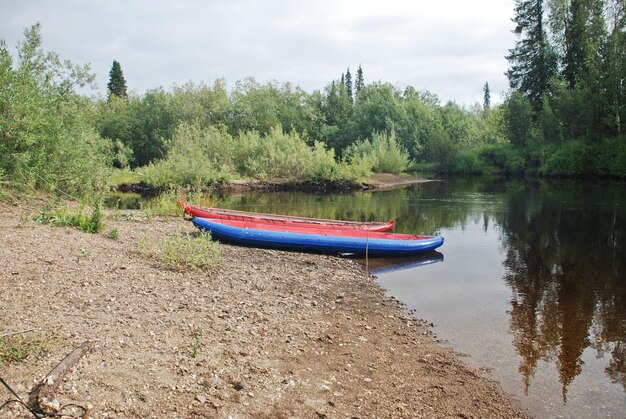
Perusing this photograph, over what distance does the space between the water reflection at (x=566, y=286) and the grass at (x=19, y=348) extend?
601 cm

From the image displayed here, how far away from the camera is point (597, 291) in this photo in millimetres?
11008

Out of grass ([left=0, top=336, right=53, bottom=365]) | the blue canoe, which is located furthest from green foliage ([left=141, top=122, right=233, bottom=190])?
grass ([left=0, top=336, right=53, bottom=365])

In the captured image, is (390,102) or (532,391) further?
(390,102)

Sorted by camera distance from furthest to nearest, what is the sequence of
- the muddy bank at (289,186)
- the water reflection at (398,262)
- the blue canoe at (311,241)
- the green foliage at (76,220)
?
the muddy bank at (289,186) → the blue canoe at (311,241) → the water reflection at (398,262) → the green foliage at (76,220)

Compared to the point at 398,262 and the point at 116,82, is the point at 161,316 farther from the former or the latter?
the point at 116,82

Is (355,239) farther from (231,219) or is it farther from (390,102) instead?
(390,102)

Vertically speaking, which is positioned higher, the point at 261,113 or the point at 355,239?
the point at 261,113

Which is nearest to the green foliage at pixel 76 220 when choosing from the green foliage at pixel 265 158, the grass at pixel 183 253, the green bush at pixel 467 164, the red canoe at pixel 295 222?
the grass at pixel 183 253

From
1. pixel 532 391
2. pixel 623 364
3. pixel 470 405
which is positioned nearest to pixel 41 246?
pixel 470 405

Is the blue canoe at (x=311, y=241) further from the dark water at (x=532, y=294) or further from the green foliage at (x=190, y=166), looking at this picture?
the green foliage at (x=190, y=166)

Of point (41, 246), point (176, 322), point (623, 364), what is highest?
point (41, 246)

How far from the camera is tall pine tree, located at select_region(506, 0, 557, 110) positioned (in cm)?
5312

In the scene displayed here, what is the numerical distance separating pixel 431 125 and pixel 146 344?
6489 cm

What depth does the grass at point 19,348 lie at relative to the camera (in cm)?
479
